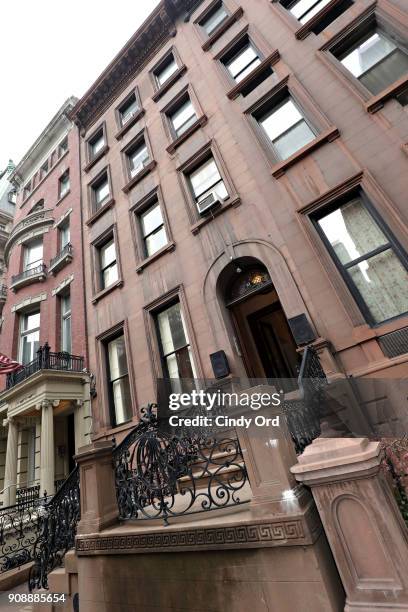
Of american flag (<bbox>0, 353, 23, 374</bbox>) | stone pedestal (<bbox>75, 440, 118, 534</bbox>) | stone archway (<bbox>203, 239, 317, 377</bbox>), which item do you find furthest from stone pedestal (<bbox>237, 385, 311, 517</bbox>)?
american flag (<bbox>0, 353, 23, 374</bbox>)

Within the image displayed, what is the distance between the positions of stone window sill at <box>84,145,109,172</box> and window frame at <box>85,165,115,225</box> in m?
0.92

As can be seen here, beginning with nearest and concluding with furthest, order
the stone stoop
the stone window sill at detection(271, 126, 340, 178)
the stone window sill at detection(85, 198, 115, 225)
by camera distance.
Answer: the stone stoop → the stone window sill at detection(271, 126, 340, 178) → the stone window sill at detection(85, 198, 115, 225)

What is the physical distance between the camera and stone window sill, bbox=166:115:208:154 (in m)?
10.2

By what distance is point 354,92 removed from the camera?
7254 mm

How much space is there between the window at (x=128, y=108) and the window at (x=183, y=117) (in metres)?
2.99

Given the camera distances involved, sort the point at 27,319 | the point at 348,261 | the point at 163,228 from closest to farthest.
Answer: the point at 348,261, the point at 163,228, the point at 27,319

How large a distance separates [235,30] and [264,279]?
943cm

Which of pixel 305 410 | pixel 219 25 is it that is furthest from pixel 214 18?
pixel 305 410

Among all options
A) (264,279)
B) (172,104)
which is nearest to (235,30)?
(172,104)

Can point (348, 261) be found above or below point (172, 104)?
below

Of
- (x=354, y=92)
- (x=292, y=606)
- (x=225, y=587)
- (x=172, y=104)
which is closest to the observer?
(x=292, y=606)

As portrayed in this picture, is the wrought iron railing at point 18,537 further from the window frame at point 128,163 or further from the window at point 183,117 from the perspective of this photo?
the window at point 183,117

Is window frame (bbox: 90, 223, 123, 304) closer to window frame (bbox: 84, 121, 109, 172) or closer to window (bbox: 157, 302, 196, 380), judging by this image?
window (bbox: 157, 302, 196, 380)

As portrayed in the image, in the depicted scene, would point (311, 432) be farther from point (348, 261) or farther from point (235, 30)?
point (235, 30)
